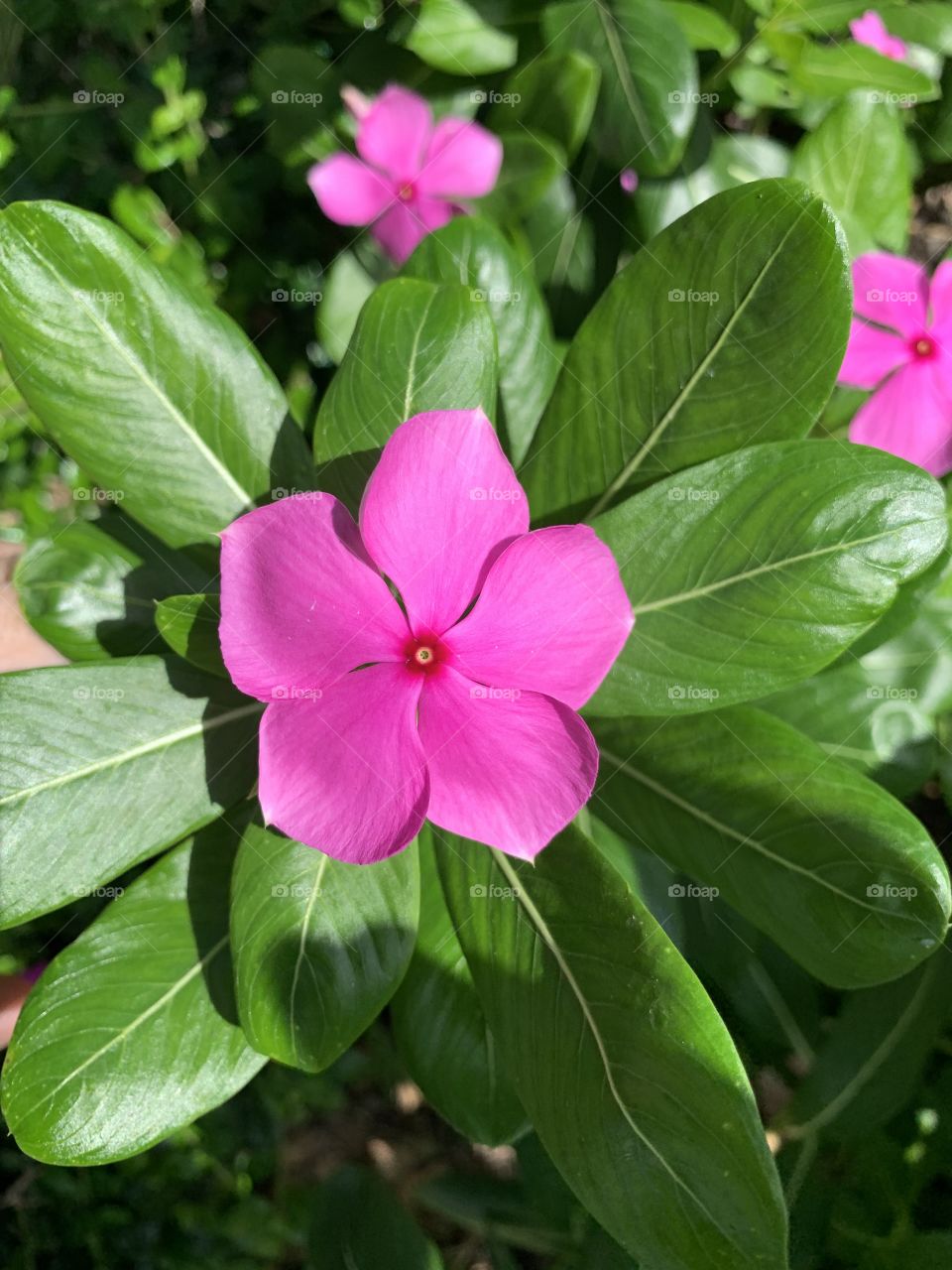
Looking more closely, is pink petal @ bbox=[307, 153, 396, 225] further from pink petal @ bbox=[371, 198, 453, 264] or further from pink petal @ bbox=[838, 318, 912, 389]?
pink petal @ bbox=[838, 318, 912, 389]

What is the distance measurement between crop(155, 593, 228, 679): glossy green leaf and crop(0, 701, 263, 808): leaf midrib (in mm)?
111

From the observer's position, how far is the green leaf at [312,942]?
3.42 feet

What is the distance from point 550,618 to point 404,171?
1224mm

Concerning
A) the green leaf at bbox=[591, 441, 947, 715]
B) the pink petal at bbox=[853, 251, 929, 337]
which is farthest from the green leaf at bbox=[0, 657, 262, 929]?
the pink petal at bbox=[853, 251, 929, 337]

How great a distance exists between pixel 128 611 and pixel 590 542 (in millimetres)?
761

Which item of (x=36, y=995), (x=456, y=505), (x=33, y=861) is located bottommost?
(x=36, y=995)

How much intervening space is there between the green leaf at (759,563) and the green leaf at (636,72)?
699 mm

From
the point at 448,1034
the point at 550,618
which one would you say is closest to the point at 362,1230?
the point at 448,1034

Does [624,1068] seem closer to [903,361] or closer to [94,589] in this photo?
[94,589]

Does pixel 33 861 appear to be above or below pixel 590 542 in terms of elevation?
below

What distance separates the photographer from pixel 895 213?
178 centimetres

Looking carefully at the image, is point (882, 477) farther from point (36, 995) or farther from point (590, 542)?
point (36, 995)

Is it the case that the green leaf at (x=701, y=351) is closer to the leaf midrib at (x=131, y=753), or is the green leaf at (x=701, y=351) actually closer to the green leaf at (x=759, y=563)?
the green leaf at (x=759, y=563)

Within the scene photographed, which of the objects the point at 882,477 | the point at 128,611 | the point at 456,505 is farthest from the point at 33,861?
the point at 882,477
